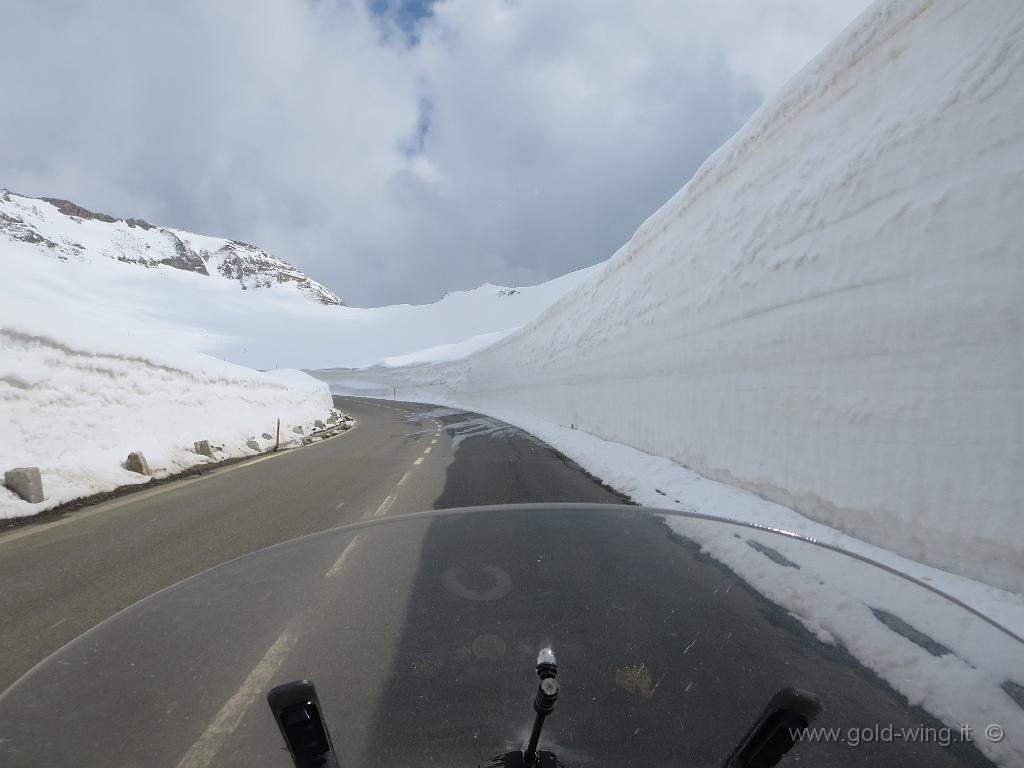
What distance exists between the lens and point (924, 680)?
5.10 ft

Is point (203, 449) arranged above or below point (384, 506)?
above

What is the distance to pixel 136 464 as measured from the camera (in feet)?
26.8

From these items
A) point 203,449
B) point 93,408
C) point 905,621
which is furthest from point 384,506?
point 93,408

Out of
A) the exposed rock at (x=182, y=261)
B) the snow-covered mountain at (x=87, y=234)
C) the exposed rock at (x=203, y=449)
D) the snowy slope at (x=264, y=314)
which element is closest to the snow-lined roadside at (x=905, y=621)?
the exposed rock at (x=203, y=449)

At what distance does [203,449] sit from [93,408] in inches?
81.2

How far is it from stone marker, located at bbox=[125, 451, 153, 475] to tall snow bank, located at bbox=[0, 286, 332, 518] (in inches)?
4.6

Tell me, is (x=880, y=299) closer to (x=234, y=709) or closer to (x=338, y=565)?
(x=338, y=565)

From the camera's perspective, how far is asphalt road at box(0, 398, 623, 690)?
3.47 m

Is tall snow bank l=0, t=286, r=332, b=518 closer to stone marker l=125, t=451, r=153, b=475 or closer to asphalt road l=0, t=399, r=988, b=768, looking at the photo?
stone marker l=125, t=451, r=153, b=475

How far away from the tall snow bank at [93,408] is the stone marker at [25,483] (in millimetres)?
133

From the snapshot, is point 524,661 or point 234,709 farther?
point 524,661

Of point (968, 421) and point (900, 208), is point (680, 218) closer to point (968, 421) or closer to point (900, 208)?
Answer: point (900, 208)

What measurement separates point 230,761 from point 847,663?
1863 millimetres

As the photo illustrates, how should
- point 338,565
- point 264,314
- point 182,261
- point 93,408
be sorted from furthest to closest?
point 182,261, point 264,314, point 93,408, point 338,565
